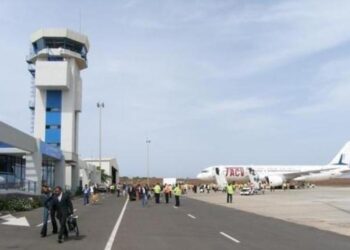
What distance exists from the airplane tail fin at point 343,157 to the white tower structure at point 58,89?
55.5m

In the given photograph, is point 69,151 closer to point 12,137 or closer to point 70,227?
point 12,137

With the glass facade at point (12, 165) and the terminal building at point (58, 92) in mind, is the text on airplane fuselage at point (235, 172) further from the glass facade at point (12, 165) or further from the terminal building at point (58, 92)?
the glass facade at point (12, 165)

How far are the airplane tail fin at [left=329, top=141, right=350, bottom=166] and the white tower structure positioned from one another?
55523mm

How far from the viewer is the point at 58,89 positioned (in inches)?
2817

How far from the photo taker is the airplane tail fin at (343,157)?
108625 millimetres

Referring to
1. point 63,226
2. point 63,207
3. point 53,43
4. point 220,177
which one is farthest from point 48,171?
point 63,226

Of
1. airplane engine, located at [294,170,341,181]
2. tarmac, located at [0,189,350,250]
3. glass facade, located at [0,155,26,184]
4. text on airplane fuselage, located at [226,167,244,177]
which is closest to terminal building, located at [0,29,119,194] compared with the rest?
glass facade, located at [0,155,26,184]

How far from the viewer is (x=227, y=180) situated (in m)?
A: 96.1

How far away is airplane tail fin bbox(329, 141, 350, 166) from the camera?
108625mm

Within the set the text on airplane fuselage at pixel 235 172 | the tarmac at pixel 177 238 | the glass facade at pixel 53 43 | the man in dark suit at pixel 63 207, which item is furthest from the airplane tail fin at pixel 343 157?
the man in dark suit at pixel 63 207

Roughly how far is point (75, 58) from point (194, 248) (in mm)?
63468

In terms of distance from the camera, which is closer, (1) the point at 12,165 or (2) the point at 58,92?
(1) the point at 12,165

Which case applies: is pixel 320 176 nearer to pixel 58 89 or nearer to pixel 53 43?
pixel 58 89

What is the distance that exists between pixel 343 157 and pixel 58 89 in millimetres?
60669
